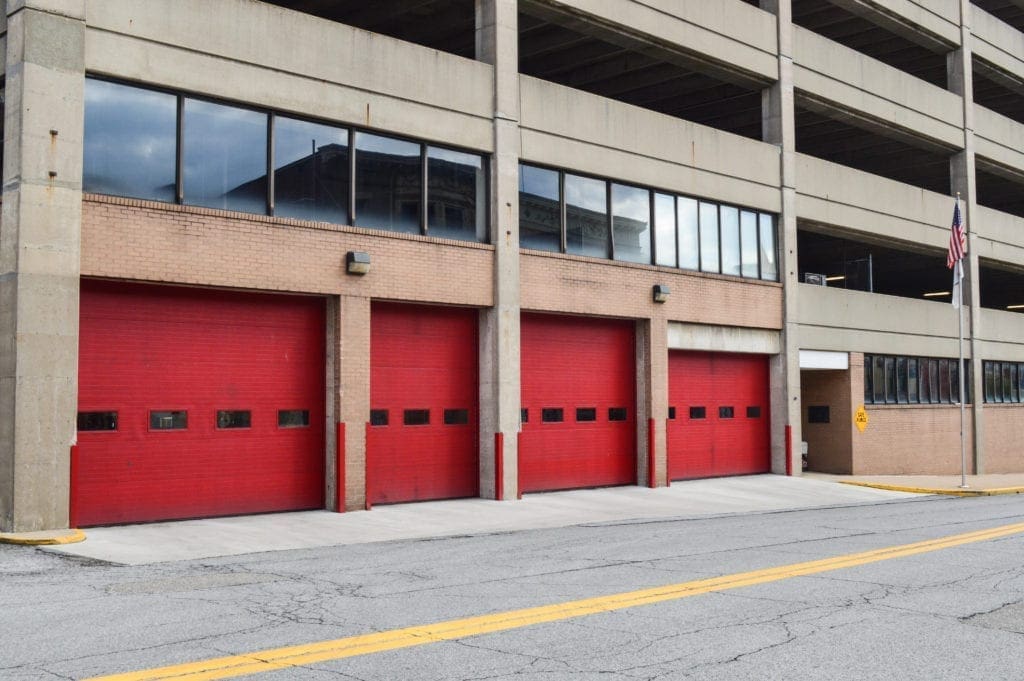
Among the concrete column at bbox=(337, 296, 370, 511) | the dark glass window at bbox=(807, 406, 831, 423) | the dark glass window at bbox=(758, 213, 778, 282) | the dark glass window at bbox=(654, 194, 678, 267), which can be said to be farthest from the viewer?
the dark glass window at bbox=(807, 406, 831, 423)

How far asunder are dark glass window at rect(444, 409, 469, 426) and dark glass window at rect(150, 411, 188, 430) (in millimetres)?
5539

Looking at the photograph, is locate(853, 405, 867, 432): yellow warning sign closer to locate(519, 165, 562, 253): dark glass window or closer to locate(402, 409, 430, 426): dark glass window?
locate(519, 165, 562, 253): dark glass window

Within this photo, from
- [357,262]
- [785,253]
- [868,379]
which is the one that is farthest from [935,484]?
[357,262]

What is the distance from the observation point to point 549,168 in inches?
891

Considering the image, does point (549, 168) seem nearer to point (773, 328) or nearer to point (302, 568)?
point (773, 328)

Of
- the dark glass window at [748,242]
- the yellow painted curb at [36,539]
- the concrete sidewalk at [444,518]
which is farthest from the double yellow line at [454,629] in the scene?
the dark glass window at [748,242]

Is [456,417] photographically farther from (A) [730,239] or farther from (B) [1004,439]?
(B) [1004,439]

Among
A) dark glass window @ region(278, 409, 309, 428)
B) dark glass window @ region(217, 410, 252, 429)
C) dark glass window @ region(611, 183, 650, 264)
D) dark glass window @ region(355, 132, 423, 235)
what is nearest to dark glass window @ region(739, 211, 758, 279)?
dark glass window @ region(611, 183, 650, 264)

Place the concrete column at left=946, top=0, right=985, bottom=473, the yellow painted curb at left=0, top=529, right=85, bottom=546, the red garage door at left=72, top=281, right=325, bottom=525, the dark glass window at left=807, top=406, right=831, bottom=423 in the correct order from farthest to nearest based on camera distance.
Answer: the concrete column at left=946, top=0, right=985, bottom=473, the dark glass window at left=807, top=406, right=831, bottom=423, the red garage door at left=72, top=281, right=325, bottom=525, the yellow painted curb at left=0, top=529, right=85, bottom=546

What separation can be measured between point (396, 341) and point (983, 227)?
87.2ft

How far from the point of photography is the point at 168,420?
16781mm

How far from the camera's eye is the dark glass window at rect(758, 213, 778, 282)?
28297 millimetres

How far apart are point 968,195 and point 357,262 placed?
2622 cm

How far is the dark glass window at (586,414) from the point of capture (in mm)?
23562
